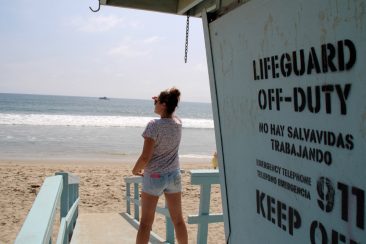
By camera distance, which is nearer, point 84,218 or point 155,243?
point 155,243

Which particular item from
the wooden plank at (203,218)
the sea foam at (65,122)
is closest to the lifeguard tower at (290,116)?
the wooden plank at (203,218)

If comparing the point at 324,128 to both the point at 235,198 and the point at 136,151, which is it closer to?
the point at 235,198

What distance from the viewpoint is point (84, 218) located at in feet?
22.0

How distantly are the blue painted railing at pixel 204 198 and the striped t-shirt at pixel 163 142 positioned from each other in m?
0.23

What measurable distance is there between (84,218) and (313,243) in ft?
18.9

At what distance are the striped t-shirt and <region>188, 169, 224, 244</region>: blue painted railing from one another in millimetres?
226

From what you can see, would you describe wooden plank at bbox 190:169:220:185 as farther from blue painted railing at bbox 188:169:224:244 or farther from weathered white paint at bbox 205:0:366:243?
weathered white paint at bbox 205:0:366:243

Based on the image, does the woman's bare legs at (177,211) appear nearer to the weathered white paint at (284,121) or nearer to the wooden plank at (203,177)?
the wooden plank at (203,177)

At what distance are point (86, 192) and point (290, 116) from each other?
34.9 feet

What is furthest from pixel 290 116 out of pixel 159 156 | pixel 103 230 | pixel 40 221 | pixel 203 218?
pixel 103 230

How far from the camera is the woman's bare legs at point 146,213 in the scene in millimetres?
3438

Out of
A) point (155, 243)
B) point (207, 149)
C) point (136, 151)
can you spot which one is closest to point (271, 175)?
point (155, 243)

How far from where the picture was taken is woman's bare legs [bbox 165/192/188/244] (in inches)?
141

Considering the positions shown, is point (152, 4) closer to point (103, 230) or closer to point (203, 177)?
point (203, 177)
